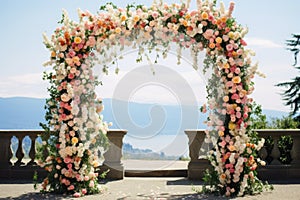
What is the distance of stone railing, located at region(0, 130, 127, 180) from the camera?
9.40 m

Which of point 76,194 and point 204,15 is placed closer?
point 76,194

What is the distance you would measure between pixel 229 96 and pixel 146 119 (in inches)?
77.2

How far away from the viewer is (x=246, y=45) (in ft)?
24.5

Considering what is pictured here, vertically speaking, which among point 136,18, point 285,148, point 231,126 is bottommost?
point 285,148

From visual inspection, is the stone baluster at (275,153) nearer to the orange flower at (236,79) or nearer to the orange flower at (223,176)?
the orange flower at (223,176)

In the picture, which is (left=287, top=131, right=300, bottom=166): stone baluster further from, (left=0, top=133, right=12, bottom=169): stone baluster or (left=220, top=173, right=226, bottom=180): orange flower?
(left=0, top=133, right=12, bottom=169): stone baluster

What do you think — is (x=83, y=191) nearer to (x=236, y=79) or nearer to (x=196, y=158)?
(x=196, y=158)

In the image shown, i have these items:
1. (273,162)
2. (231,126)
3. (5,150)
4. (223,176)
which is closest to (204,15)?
(231,126)

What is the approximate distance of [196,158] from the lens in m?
9.40

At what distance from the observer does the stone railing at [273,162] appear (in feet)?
30.3

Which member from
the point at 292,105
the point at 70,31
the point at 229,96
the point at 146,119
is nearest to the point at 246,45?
the point at 229,96

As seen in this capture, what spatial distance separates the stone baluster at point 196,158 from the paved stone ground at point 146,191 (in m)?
0.28

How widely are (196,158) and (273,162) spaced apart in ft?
5.95

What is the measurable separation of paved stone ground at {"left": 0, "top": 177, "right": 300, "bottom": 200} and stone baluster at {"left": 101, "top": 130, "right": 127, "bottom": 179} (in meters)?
0.34
